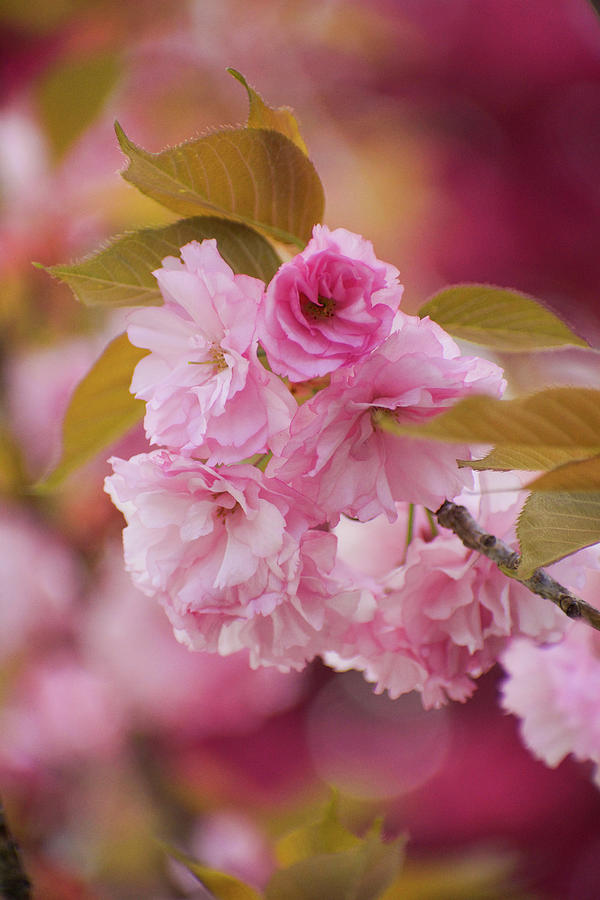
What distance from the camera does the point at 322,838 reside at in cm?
51

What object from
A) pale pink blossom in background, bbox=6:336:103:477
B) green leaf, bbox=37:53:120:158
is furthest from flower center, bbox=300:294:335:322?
pale pink blossom in background, bbox=6:336:103:477

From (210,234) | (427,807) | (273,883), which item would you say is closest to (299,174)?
(210,234)

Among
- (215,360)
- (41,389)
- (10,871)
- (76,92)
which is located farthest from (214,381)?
(41,389)

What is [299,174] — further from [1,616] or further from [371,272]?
[1,616]

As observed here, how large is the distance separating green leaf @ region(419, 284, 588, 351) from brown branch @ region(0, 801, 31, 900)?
34 centimetres

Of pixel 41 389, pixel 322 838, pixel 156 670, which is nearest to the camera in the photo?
pixel 322 838

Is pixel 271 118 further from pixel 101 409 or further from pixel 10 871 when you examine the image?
pixel 10 871

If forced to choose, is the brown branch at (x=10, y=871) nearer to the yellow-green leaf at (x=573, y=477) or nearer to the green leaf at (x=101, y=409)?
the green leaf at (x=101, y=409)

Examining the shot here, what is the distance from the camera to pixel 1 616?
1323 millimetres

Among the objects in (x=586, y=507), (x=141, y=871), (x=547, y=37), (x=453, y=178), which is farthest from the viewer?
(x=453, y=178)

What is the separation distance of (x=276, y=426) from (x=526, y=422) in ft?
0.38

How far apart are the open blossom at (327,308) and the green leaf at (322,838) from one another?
28 centimetres

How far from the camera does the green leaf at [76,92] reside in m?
1.00

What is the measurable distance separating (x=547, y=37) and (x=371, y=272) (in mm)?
1190
